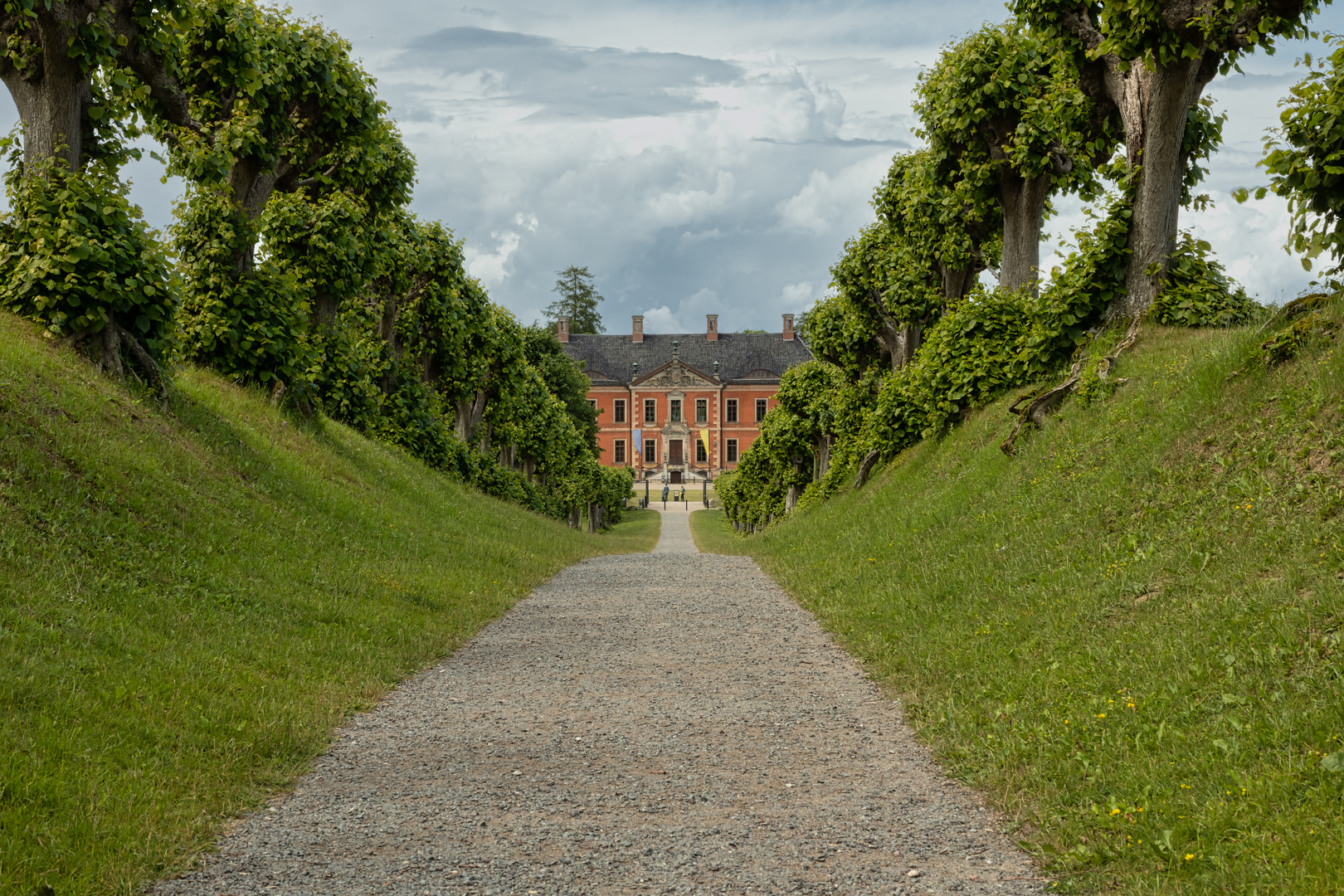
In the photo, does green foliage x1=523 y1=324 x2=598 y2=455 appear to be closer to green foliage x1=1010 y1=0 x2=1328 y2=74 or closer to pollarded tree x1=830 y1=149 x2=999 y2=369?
pollarded tree x1=830 y1=149 x2=999 y2=369

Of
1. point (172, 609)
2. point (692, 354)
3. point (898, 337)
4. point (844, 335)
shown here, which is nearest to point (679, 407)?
point (692, 354)

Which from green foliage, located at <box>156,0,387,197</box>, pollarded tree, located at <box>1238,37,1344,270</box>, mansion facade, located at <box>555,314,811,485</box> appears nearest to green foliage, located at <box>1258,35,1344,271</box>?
pollarded tree, located at <box>1238,37,1344,270</box>

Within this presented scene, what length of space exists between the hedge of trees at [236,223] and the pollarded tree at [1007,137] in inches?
377

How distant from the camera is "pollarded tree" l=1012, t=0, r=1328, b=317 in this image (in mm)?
10680

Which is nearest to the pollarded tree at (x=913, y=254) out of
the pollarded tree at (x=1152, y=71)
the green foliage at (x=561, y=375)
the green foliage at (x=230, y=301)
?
the pollarded tree at (x=1152, y=71)

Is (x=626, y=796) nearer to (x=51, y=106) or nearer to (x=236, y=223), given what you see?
(x=51, y=106)

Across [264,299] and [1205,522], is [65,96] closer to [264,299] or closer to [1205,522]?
[264,299]

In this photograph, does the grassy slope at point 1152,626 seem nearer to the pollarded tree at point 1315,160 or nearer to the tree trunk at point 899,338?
the pollarded tree at point 1315,160

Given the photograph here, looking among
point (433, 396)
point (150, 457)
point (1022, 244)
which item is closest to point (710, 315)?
point (433, 396)

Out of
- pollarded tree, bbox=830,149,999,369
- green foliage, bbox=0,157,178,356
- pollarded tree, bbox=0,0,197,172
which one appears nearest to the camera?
green foliage, bbox=0,157,178,356

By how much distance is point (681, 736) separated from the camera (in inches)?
219

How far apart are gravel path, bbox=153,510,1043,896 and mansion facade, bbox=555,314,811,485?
88.7 meters

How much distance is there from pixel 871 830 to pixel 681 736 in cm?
156

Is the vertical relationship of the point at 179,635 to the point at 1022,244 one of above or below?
below
